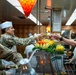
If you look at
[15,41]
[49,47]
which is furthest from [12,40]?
[49,47]

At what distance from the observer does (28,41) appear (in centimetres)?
379

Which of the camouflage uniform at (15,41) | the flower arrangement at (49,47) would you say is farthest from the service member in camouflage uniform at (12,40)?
the flower arrangement at (49,47)

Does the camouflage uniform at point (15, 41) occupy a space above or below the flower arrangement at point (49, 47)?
above

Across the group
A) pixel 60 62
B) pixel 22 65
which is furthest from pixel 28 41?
pixel 22 65

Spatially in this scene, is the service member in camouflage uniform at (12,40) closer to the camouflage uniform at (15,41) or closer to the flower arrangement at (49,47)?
the camouflage uniform at (15,41)

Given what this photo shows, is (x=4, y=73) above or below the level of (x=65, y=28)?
above

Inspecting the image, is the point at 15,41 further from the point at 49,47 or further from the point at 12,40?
the point at 49,47

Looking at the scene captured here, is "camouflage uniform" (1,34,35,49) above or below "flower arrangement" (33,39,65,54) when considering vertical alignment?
above

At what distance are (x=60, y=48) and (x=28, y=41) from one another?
597mm

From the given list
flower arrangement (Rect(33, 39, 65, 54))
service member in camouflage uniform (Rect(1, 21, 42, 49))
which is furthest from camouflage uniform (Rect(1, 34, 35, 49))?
flower arrangement (Rect(33, 39, 65, 54))

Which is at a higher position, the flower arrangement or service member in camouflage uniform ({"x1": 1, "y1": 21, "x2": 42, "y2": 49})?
service member in camouflage uniform ({"x1": 1, "y1": 21, "x2": 42, "y2": 49})

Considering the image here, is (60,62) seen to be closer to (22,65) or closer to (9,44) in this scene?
(9,44)

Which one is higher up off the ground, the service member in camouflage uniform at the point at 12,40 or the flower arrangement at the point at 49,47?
the service member in camouflage uniform at the point at 12,40

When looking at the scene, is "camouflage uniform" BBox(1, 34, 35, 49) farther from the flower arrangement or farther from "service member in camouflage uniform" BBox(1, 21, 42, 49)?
the flower arrangement
